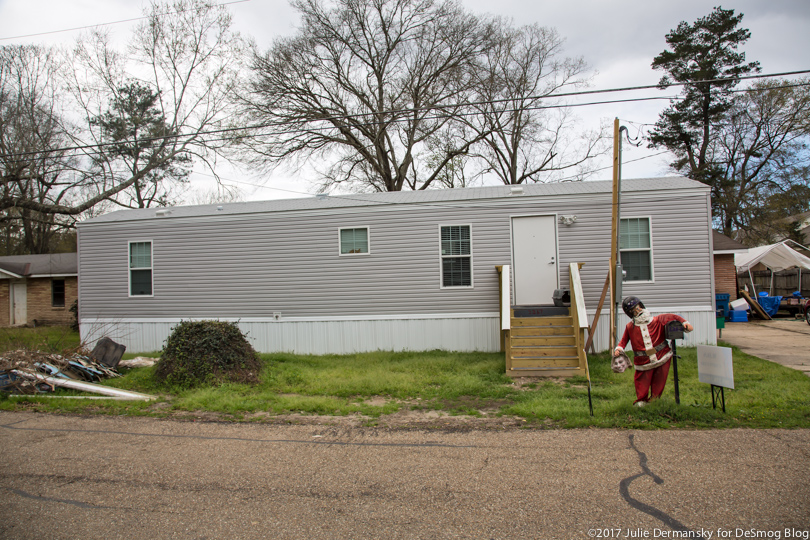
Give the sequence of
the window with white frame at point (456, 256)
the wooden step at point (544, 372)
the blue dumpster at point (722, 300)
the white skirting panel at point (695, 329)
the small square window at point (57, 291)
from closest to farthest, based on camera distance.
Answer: the wooden step at point (544, 372) → the white skirting panel at point (695, 329) → the window with white frame at point (456, 256) → the blue dumpster at point (722, 300) → the small square window at point (57, 291)

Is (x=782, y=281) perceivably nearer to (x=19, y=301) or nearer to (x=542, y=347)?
(x=542, y=347)

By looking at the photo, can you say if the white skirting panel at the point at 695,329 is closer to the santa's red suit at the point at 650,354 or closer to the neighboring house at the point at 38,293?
the santa's red suit at the point at 650,354

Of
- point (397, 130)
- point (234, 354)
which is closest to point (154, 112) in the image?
point (397, 130)

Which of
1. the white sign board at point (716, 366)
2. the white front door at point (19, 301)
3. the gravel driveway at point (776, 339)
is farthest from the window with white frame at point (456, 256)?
the white front door at point (19, 301)

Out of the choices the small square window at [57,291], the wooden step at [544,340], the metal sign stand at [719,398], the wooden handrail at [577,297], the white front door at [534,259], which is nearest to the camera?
the metal sign stand at [719,398]

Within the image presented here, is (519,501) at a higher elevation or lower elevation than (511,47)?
lower

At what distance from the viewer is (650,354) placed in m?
5.82

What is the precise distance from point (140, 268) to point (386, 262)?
6.92 metres

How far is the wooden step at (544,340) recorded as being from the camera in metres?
9.29

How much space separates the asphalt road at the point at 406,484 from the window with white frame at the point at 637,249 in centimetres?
595

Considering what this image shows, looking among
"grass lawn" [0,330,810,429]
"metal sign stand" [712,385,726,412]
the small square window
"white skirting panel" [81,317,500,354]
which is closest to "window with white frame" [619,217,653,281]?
"grass lawn" [0,330,810,429]

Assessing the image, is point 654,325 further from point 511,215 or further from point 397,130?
point 397,130

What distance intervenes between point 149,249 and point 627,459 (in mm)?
12692

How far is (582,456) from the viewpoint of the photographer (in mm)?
4641
